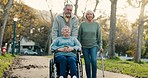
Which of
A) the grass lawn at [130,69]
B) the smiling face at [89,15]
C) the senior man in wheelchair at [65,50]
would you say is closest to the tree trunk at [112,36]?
the grass lawn at [130,69]

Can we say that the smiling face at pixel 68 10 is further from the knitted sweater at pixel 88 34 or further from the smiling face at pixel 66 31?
the knitted sweater at pixel 88 34

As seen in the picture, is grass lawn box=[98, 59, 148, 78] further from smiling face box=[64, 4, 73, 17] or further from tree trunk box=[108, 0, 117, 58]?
tree trunk box=[108, 0, 117, 58]

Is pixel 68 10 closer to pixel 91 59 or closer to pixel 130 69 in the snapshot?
pixel 91 59

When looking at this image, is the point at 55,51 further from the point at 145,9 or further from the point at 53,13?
the point at 53,13

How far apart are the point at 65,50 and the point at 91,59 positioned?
1.29 m

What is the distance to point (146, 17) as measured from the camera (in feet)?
98.2

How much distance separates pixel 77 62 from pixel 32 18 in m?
49.9

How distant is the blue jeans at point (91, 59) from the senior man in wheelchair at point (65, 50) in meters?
0.96

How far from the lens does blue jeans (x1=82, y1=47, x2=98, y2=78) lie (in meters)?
8.90

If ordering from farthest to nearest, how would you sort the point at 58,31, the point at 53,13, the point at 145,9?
the point at 53,13
the point at 145,9
the point at 58,31

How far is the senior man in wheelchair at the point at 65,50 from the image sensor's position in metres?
7.69

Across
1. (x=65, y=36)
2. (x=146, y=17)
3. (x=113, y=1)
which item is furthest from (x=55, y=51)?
(x=146, y=17)

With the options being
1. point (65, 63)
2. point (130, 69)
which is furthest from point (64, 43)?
point (130, 69)

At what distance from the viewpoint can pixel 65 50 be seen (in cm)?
783
